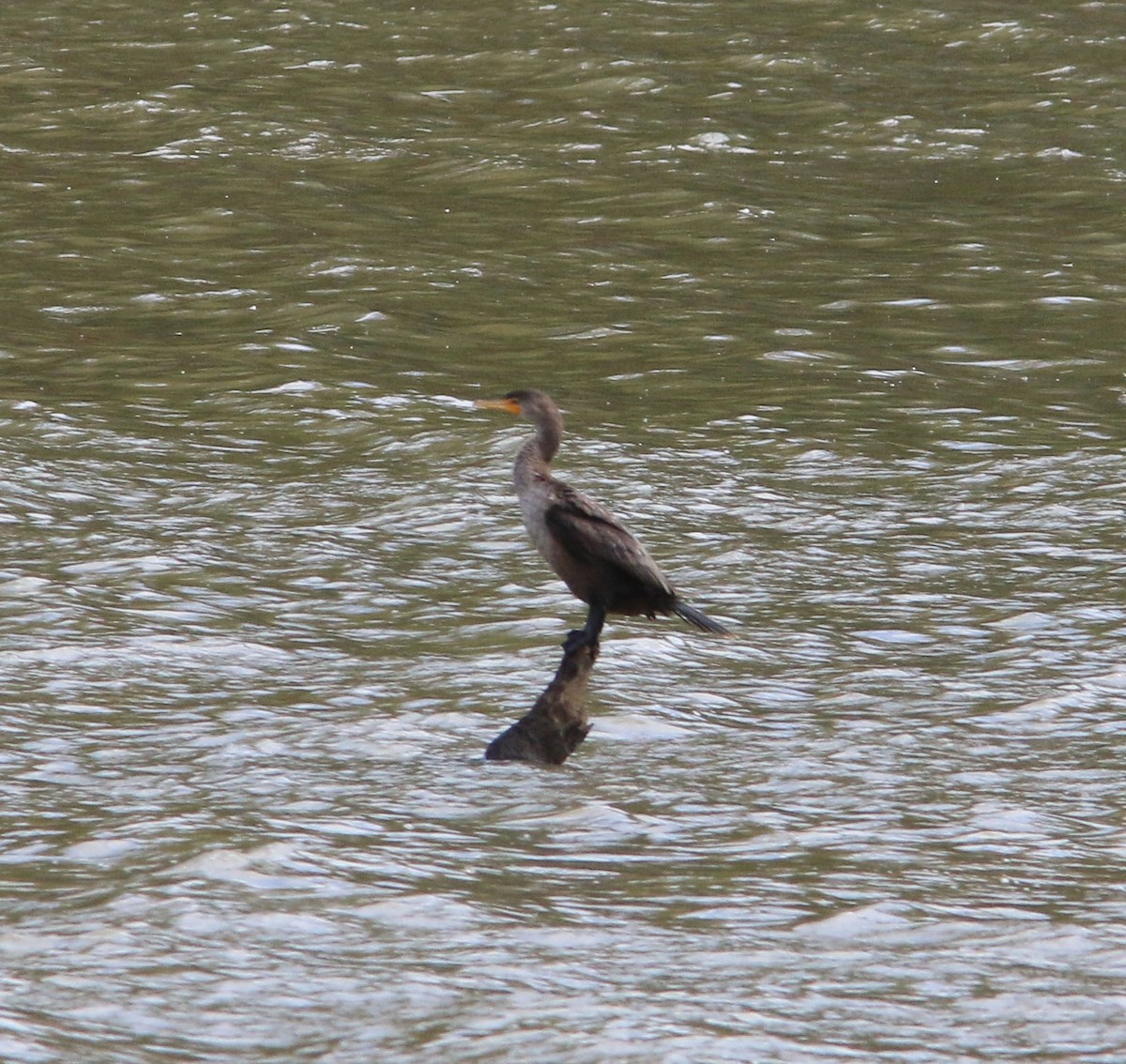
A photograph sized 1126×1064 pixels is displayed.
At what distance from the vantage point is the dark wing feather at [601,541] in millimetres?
9102

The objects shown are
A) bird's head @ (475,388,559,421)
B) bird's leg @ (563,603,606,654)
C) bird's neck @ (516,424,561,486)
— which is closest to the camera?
bird's leg @ (563,603,606,654)

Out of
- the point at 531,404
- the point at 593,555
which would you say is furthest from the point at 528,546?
the point at 593,555

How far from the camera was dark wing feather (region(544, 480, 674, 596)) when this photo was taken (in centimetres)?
910

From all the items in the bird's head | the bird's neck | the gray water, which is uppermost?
the bird's head

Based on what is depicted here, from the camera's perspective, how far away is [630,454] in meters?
14.6

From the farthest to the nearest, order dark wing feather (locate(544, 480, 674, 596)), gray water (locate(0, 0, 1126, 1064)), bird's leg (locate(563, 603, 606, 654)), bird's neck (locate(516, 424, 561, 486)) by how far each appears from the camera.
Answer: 1. bird's neck (locate(516, 424, 561, 486))
2. bird's leg (locate(563, 603, 606, 654))
3. dark wing feather (locate(544, 480, 674, 596))
4. gray water (locate(0, 0, 1126, 1064))

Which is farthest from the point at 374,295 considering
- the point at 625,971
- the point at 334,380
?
the point at 625,971

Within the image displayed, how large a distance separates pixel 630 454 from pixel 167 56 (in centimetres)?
1277

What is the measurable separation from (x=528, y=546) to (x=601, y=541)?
13.4 ft

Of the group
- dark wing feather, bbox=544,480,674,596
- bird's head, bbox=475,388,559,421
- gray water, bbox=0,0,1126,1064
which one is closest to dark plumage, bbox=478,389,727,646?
dark wing feather, bbox=544,480,674,596

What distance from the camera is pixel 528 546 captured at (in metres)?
13.2

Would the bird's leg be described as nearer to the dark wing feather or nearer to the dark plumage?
the dark plumage

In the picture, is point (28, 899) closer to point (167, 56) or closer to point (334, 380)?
point (334, 380)

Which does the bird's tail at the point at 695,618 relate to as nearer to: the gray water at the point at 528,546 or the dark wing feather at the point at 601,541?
the dark wing feather at the point at 601,541
